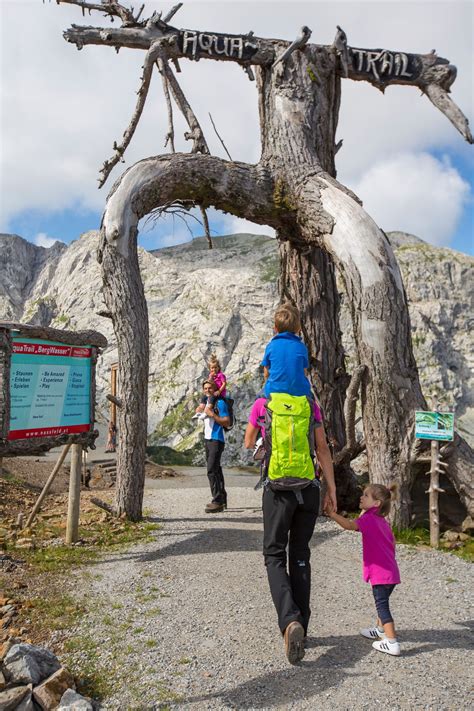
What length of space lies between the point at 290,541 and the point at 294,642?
63 cm

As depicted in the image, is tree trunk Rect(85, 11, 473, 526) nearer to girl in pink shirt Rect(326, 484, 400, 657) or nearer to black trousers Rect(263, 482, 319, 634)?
girl in pink shirt Rect(326, 484, 400, 657)

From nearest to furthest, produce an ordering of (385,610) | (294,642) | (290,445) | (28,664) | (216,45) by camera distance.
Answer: (28,664) → (294,642) → (290,445) → (385,610) → (216,45)

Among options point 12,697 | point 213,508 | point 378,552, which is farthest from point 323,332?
point 12,697

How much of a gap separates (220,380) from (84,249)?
1137 inches

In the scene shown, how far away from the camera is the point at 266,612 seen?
181 inches

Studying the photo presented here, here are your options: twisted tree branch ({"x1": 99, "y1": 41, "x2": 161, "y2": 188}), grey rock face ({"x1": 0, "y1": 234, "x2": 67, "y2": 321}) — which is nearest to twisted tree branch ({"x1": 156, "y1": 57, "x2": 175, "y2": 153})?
twisted tree branch ({"x1": 99, "y1": 41, "x2": 161, "y2": 188})

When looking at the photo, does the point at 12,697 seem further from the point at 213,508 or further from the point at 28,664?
the point at 213,508

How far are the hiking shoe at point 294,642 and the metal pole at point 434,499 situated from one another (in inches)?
138

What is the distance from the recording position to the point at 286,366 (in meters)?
4.05

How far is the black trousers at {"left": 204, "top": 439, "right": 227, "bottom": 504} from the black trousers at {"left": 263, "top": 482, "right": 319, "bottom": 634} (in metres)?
4.43

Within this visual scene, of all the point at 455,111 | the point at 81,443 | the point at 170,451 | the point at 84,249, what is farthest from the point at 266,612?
the point at 84,249

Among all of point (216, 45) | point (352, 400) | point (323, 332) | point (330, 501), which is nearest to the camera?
point (330, 501)

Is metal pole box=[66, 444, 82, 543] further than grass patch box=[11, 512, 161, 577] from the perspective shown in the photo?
Yes

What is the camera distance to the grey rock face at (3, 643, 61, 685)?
323 centimetres
